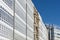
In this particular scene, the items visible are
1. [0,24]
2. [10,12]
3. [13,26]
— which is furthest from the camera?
[13,26]

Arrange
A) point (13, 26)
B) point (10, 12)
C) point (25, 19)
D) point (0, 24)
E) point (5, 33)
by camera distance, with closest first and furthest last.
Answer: point (0, 24)
point (5, 33)
point (10, 12)
point (13, 26)
point (25, 19)

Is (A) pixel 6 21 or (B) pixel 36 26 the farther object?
(B) pixel 36 26

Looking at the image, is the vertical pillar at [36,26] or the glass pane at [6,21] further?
the vertical pillar at [36,26]

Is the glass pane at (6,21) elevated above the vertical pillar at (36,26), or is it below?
below

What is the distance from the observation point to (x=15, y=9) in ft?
242

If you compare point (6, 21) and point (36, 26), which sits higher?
point (36, 26)

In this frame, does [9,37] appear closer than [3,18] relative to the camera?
No

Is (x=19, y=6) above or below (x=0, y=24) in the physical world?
above

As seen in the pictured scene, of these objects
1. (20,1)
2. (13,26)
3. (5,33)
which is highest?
(20,1)

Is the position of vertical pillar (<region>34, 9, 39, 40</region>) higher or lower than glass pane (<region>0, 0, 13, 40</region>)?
higher

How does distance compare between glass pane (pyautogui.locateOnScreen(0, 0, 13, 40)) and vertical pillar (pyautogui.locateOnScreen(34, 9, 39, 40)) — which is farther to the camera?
vertical pillar (pyautogui.locateOnScreen(34, 9, 39, 40))

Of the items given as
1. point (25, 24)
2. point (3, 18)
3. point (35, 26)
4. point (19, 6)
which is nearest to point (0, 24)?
point (3, 18)

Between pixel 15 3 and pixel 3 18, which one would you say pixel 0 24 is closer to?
pixel 3 18

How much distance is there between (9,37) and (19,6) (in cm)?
1792
